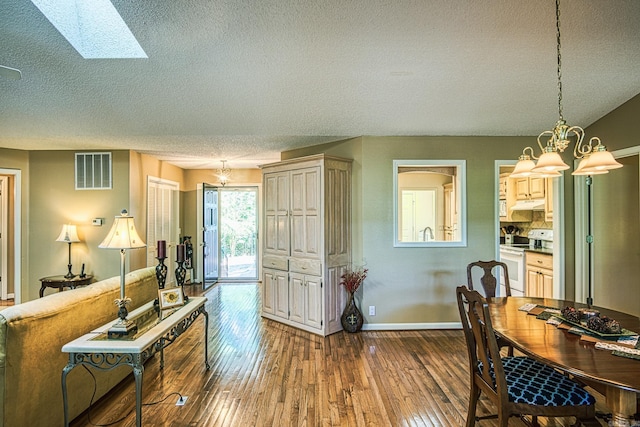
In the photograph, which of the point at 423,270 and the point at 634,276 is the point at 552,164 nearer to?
the point at 423,270

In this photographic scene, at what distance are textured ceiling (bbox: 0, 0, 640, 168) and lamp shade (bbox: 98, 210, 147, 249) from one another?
148cm

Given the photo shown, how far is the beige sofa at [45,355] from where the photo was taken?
1.79m

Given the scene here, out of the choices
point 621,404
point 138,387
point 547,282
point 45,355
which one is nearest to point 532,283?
point 547,282

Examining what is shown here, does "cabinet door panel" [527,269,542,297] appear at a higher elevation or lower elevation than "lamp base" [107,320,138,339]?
lower

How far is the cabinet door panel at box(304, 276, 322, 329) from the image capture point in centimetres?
403

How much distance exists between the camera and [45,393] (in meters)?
2.00

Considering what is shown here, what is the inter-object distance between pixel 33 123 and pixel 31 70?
121 cm

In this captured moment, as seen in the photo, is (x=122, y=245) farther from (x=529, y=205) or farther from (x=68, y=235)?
(x=529, y=205)

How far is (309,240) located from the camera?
4.16 meters

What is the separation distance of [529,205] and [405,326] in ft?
10.1

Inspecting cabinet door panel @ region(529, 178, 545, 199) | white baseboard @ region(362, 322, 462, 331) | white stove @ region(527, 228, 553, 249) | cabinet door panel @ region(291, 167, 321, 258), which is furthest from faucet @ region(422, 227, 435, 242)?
cabinet door panel @ region(291, 167, 321, 258)

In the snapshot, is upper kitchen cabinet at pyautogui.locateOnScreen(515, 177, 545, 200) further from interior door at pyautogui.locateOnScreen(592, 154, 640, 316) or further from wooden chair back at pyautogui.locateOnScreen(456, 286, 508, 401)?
wooden chair back at pyautogui.locateOnScreen(456, 286, 508, 401)

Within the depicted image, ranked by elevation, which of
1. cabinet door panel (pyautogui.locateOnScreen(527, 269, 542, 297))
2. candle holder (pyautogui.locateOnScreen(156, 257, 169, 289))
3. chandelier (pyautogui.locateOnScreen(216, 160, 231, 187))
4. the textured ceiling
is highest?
the textured ceiling

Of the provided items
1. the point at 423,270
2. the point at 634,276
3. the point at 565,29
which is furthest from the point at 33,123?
the point at 634,276
